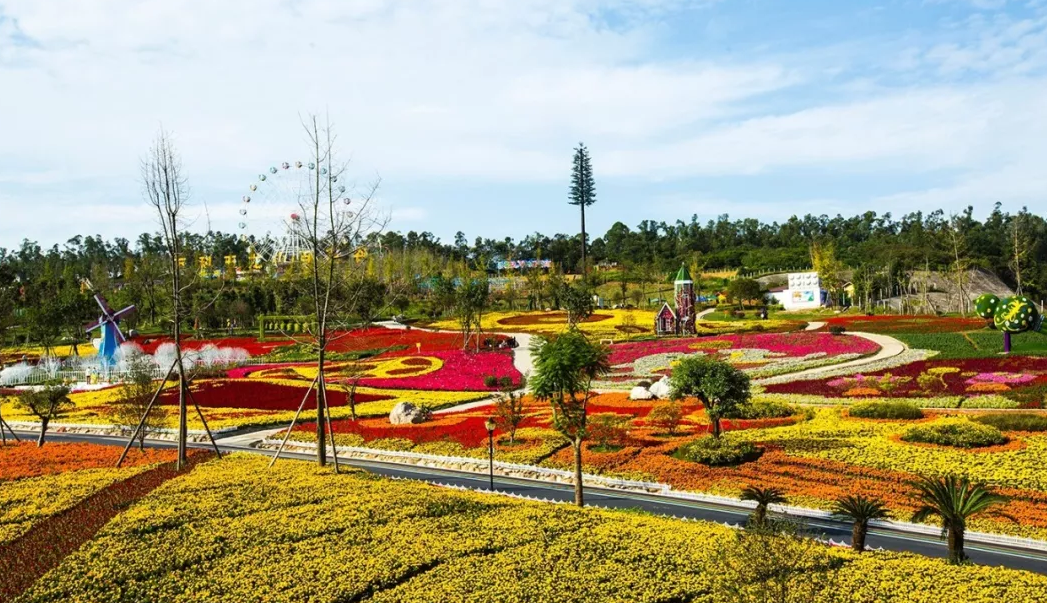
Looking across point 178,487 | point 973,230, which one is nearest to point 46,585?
→ point 178,487

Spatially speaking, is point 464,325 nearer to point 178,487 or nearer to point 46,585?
point 178,487

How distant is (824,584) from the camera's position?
12.2 metres

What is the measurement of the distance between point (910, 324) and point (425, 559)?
57.4 m

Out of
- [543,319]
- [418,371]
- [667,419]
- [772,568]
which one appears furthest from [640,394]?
[543,319]


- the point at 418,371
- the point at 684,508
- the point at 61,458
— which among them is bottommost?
the point at 684,508

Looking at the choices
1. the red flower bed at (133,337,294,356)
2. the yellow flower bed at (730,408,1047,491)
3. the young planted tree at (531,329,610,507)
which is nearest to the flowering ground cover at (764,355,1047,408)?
the yellow flower bed at (730,408,1047,491)

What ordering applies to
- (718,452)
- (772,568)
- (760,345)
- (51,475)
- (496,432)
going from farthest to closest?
(760,345)
(496,432)
(718,452)
(51,475)
(772,568)

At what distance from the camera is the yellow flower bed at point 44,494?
16.2 meters

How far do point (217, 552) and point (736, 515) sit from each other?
41.7ft

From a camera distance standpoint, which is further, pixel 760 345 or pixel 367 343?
pixel 367 343

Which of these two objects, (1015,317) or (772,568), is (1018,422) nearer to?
(772,568)

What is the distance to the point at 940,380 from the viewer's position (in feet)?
124

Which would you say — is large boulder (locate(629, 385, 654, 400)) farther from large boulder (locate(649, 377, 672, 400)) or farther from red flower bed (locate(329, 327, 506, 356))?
red flower bed (locate(329, 327, 506, 356))

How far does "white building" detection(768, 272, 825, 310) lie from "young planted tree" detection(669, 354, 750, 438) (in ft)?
266
